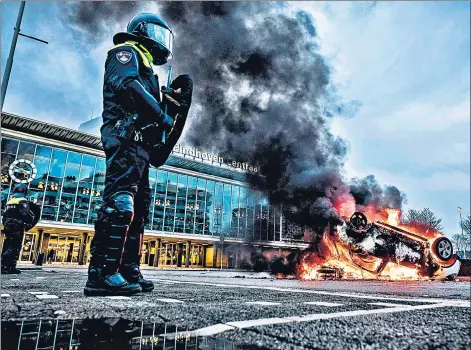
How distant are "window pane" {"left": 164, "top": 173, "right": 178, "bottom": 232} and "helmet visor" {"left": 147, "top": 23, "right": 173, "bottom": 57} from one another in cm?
2631

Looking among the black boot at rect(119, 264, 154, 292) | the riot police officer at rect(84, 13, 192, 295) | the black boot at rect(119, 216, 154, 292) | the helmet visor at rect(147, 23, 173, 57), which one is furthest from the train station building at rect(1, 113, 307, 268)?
the black boot at rect(119, 264, 154, 292)

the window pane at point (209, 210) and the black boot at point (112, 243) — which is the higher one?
the window pane at point (209, 210)

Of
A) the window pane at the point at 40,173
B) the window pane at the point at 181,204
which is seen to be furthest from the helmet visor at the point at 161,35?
the window pane at the point at 181,204

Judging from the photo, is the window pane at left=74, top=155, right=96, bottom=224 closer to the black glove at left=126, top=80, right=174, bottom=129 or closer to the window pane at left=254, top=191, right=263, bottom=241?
the window pane at left=254, top=191, right=263, bottom=241

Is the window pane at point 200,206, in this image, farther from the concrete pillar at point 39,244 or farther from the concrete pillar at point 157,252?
the concrete pillar at point 39,244

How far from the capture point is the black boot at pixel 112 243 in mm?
3416

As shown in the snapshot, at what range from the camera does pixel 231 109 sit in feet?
75.7

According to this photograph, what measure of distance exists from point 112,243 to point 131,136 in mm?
1221

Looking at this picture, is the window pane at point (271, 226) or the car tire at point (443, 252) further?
the window pane at point (271, 226)

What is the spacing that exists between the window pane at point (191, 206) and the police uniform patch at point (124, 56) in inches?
1103

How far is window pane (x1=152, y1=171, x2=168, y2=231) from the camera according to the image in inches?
1144

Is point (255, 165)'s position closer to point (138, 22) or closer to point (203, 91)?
point (203, 91)

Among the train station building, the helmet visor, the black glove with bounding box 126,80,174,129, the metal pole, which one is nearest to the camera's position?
the black glove with bounding box 126,80,174,129

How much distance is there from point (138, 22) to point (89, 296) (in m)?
3.36
